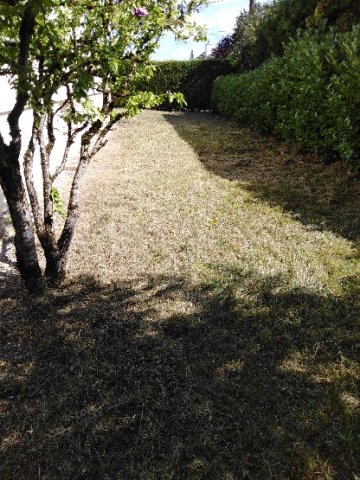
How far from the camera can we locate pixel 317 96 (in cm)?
798

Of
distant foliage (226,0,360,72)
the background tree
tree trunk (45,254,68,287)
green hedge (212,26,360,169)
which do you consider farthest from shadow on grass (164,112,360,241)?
distant foliage (226,0,360,72)

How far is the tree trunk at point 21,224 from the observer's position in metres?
3.15

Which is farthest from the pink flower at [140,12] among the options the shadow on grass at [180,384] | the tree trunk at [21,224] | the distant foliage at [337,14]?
the distant foliage at [337,14]

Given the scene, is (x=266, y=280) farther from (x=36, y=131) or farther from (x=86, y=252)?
(x=36, y=131)

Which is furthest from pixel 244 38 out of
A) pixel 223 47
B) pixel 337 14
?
pixel 337 14

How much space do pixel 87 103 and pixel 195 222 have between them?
2932mm

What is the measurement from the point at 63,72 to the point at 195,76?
22169 millimetres

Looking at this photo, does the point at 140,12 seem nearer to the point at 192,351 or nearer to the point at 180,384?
the point at 192,351

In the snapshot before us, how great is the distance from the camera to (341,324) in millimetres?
3350

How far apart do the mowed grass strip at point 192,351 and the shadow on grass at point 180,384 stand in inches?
0.4

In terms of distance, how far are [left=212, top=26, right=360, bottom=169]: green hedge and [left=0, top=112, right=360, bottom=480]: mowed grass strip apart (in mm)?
1879

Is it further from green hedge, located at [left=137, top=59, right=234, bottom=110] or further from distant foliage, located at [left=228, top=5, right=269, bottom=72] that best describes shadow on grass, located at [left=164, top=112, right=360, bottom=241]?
green hedge, located at [left=137, top=59, right=234, bottom=110]

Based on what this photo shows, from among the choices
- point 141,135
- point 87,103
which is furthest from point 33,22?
point 141,135

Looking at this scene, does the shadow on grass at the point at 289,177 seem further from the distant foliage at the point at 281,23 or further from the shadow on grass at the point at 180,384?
the distant foliage at the point at 281,23
